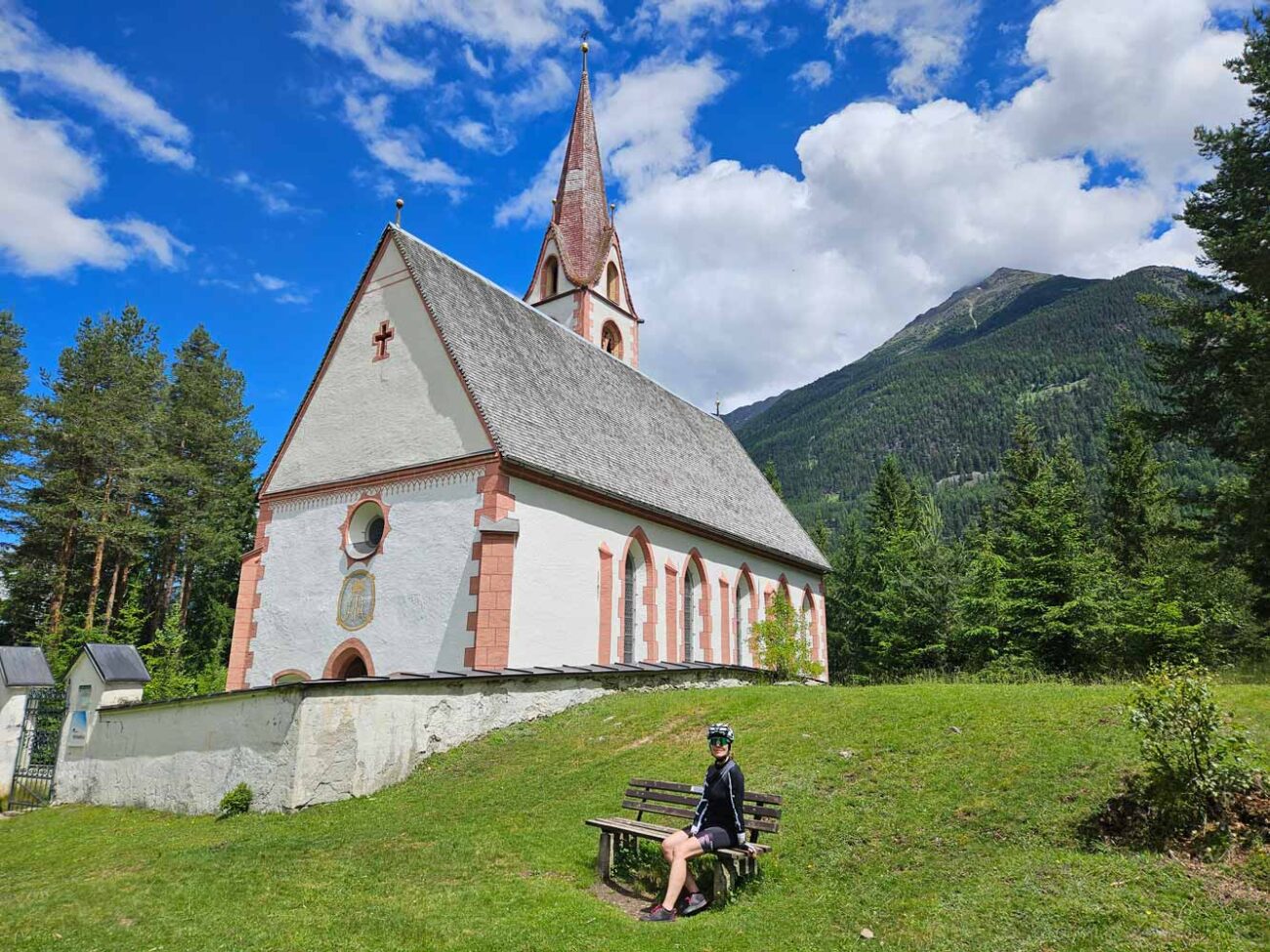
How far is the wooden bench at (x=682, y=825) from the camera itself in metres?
7.62

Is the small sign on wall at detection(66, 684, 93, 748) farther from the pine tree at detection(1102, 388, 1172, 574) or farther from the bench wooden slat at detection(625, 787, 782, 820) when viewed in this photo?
the pine tree at detection(1102, 388, 1172, 574)

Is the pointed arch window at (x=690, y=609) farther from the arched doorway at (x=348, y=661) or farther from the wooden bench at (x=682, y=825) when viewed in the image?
the wooden bench at (x=682, y=825)

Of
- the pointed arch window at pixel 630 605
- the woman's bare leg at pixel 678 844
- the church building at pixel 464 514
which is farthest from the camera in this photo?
the pointed arch window at pixel 630 605

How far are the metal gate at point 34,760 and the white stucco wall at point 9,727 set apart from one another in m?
0.09

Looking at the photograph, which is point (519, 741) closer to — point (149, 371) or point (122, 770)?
point (122, 770)

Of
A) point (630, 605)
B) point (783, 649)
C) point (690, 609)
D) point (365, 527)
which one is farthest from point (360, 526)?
point (783, 649)

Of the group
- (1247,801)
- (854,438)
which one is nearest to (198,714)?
(1247,801)

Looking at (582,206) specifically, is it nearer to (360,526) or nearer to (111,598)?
(360,526)

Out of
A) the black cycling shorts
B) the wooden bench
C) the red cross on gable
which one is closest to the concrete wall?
the wooden bench

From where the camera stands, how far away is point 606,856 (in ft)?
27.9

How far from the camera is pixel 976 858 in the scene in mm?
7582

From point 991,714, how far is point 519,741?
26.2ft

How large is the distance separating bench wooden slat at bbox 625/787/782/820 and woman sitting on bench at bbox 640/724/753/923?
0.63 ft

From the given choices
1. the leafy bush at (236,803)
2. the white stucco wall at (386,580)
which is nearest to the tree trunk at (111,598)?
the white stucco wall at (386,580)
